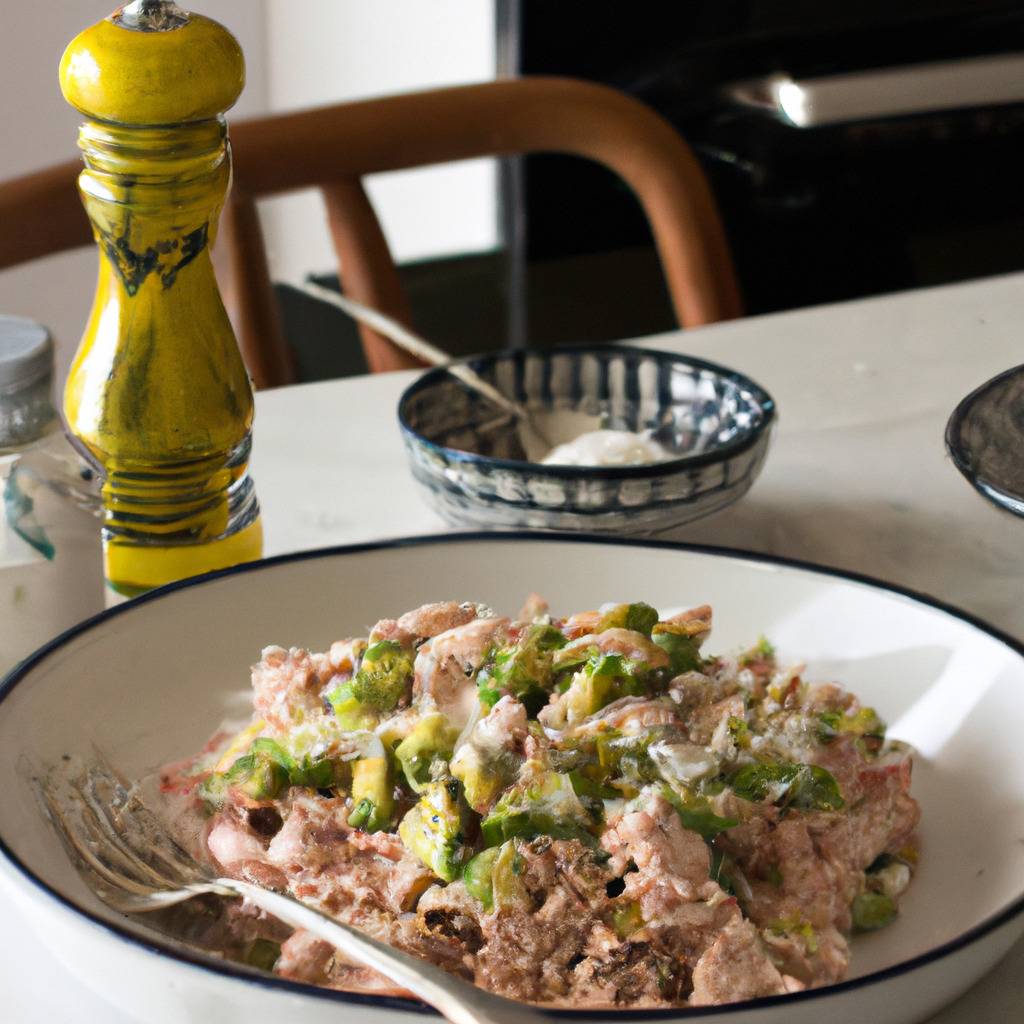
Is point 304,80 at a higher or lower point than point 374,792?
lower

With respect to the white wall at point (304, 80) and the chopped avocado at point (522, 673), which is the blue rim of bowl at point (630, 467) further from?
the white wall at point (304, 80)

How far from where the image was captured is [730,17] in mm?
2016

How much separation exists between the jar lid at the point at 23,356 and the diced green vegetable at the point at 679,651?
301 mm

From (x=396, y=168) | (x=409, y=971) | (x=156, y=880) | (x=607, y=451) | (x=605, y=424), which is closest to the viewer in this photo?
(x=409, y=971)

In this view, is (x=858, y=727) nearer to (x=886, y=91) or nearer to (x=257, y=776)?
(x=257, y=776)

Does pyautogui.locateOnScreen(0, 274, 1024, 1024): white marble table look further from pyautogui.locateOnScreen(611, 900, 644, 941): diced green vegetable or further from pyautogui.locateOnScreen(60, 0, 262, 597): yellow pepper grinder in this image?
pyautogui.locateOnScreen(611, 900, 644, 941): diced green vegetable

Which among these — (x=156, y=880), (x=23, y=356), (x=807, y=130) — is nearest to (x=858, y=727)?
(x=156, y=880)

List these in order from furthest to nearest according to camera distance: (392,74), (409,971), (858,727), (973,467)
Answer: (392,74)
(973,467)
(858,727)
(409,971)

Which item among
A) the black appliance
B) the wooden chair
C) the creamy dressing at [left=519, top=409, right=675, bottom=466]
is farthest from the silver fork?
the black appliance

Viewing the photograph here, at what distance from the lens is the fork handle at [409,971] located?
0.42 meters

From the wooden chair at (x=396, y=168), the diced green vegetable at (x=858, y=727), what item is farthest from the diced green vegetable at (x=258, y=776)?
the wooden chair at (x=396, y=168)

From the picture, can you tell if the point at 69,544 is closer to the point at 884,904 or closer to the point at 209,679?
the point at 209,679

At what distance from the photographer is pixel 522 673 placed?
1.94 ft

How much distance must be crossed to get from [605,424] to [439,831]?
0.53 metres
